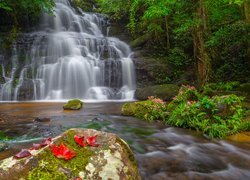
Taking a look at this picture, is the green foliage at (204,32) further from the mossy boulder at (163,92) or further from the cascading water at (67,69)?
the cascading water at (67,69)

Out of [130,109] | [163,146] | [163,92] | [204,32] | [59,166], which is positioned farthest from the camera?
[163,92]

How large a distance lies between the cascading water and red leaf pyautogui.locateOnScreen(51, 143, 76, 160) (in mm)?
13794

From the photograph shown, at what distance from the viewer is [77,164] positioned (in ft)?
9.17

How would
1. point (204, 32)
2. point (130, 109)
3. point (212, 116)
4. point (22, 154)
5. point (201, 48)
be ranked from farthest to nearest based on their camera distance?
point (204, 32) → point (201, 48) → point (130, 109) → point (212, 116) → point (22, 154)

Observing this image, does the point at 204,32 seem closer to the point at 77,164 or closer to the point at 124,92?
the point at 124,92

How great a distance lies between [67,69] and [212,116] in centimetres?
1227

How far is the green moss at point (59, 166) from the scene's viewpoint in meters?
2.62

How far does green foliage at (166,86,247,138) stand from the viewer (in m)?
6.59

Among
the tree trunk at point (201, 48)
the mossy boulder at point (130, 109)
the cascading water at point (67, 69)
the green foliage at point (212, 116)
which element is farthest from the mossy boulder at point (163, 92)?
the green foliage at point (212, 116)

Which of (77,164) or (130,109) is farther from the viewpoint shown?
(130,109)

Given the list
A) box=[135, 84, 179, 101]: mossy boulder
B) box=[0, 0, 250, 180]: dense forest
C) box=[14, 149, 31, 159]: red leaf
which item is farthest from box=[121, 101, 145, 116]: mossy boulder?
box=[14, 149, 31, 159]: red leaf

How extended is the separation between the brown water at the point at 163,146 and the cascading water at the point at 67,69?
8262mm

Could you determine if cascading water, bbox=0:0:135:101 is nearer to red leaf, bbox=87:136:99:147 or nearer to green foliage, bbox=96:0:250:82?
green foliage, bbox=96:0:250:82

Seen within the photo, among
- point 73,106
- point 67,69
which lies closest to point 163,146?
point 73,106
